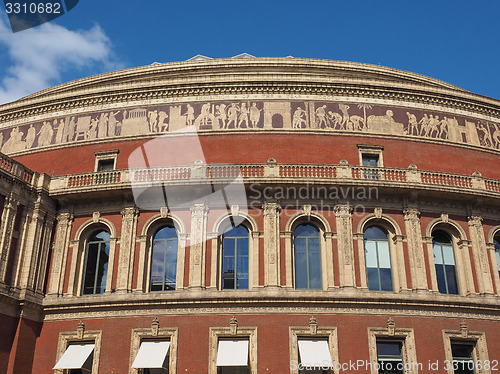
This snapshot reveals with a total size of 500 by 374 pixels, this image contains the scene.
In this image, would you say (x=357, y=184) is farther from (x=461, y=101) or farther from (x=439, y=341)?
(x=461, y=101)

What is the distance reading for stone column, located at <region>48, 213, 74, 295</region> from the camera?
77.6ft

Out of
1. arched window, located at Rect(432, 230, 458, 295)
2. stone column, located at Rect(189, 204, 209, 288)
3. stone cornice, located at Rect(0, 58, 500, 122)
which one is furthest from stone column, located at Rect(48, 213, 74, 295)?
arched window, located at Rect(432, 230, 458, 295)

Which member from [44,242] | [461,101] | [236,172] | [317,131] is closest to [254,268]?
[236,172]

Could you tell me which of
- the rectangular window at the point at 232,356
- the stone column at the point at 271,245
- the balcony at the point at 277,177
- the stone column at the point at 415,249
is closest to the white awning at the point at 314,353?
the rectangular window at the point at 232,356

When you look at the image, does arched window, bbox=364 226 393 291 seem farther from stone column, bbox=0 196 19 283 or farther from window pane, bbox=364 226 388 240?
stone column, bbox=0 196 19 283

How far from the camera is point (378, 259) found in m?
23.6

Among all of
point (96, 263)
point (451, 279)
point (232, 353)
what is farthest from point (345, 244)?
point (96, 263)

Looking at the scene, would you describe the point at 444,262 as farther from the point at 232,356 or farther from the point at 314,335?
the point at 232,356

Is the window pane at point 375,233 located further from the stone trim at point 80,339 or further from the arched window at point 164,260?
the stone trim at point 80,339

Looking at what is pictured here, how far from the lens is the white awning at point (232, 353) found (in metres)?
20.6

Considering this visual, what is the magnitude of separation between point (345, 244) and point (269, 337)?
16.9 ft

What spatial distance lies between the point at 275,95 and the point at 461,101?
1016 cm

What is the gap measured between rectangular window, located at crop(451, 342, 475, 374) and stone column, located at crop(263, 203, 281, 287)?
25.9ft

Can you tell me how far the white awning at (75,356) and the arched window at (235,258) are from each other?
6.15m
